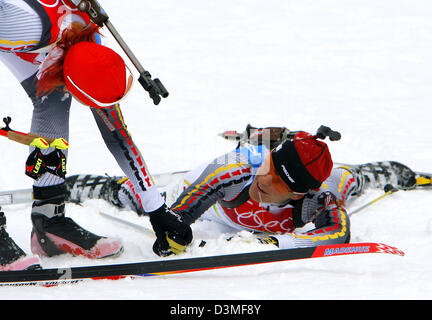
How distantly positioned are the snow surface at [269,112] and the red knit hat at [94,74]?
837 mm

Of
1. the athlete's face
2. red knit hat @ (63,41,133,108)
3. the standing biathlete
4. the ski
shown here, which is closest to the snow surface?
the ski

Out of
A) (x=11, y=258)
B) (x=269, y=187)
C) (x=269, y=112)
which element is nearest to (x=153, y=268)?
(x=11, y=258)

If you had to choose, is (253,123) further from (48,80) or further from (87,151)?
(48,80)

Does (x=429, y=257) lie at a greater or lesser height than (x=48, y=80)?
lesser

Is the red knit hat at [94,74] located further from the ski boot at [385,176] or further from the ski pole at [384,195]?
the ski boot at [385,176]

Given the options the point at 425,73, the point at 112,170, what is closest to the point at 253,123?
the point at 112,170

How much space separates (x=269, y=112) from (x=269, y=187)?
3.35 metres

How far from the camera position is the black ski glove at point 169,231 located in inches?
117

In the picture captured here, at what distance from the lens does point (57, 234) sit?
3059 millimetres

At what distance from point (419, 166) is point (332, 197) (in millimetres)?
2148

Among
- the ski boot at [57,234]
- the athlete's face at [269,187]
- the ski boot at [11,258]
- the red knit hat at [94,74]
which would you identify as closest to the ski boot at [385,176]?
the athlete's face at [269,187]

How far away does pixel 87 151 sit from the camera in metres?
5.43

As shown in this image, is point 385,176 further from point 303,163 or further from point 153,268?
point 153,268

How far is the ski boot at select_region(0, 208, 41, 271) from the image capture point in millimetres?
2682
